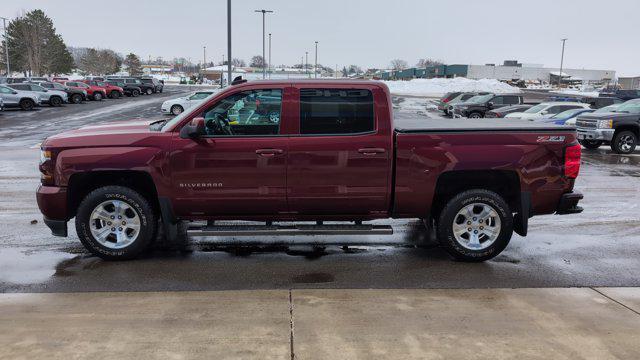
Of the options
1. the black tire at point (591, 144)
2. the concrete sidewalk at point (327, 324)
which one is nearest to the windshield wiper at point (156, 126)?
the concrete sidewalk at point (327, 324)

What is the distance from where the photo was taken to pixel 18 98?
1228 inches

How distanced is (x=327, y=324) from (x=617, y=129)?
14727 mm

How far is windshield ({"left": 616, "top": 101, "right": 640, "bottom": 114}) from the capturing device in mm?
15808

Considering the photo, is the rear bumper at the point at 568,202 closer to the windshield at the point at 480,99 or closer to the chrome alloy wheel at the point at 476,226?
the chrome alloy wheel at the point at 476,226

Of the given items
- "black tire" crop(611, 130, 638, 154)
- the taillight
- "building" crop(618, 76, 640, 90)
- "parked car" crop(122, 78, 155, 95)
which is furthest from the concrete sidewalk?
"building" crop(618, 76, 640, 90)

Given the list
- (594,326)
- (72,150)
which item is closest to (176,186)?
(72,150)

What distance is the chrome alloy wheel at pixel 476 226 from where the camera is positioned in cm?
571

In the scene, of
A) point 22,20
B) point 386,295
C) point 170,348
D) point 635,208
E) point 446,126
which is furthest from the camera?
point 22,20

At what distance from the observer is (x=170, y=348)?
3.79 m

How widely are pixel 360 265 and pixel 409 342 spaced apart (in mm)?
1841

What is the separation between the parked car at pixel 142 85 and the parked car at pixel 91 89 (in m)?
8.34

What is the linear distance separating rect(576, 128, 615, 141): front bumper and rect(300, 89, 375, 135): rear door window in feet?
41.8

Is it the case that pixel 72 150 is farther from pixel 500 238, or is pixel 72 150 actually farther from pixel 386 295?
pixel 500 238

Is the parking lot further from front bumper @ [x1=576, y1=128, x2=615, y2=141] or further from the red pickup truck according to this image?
front bumper @ [x1=576, y1=128, x2=615, y2=141]
